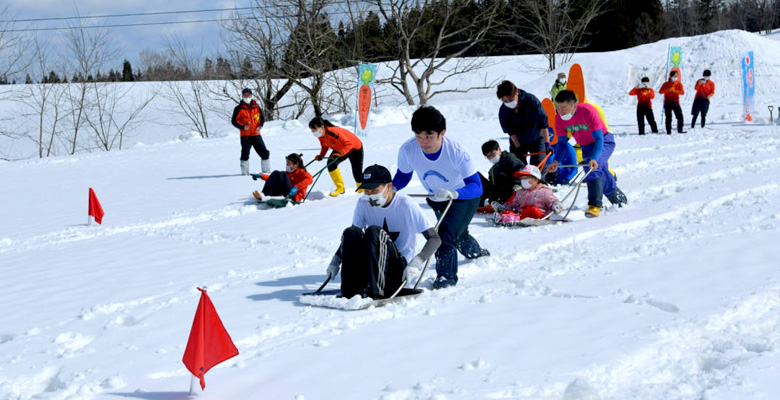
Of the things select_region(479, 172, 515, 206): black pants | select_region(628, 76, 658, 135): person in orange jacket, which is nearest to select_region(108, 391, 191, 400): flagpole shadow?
select_region(479, 172, 515, 206): black pants

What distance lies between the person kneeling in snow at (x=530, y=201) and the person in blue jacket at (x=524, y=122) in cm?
129

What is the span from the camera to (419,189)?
10.9 meters

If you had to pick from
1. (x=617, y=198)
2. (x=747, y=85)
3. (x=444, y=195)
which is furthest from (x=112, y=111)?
(x=444, y=195)

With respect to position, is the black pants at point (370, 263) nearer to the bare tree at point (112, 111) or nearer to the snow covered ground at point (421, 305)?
the snow covered ground at point (421, 305)

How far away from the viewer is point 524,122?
908 centimetres

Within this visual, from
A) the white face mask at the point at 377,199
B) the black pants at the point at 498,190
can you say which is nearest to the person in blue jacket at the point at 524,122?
the black pants at the point at 498,190

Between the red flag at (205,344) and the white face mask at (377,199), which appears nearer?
the red flag at (205,344)

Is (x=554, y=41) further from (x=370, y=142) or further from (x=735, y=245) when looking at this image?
(x=735, y=245)

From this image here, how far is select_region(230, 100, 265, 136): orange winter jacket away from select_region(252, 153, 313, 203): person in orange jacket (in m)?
2.53

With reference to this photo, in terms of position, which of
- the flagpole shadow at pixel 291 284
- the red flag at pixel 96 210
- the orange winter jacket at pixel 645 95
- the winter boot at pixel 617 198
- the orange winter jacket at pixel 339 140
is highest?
the orange winter jacket at pixel 645 95

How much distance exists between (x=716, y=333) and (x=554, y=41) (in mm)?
34383

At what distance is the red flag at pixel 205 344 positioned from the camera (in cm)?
327

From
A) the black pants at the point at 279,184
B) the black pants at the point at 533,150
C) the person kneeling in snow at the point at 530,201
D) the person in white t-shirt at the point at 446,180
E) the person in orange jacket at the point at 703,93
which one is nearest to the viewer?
the person in white t-shirt at the point at 446,180

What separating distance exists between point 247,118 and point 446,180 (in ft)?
26.6
